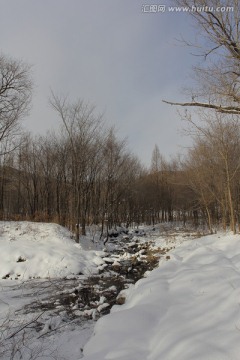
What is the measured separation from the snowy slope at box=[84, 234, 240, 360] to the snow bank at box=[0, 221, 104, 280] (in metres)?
6.40

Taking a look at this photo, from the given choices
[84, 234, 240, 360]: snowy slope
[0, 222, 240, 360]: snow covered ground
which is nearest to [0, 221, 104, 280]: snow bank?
[0, 222, 240, 360]: snow covered ground

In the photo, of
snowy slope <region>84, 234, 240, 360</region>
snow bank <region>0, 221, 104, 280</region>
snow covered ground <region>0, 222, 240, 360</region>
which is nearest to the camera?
snowy slope <region>84, 234, 240, 360</region>

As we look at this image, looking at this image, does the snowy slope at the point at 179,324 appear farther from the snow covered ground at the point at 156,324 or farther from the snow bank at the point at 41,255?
the snow bank at the point at 41,255

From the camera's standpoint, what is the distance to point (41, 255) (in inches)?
567

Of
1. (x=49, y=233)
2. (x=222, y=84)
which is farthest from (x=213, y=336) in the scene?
(x=49, y=233)

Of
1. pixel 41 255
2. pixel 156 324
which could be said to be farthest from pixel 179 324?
pixel 41 255

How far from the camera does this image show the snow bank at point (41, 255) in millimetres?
13148

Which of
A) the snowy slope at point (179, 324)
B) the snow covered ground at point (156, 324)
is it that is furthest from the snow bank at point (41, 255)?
the snowy slope at point (179, 324)

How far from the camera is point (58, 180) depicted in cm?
3338

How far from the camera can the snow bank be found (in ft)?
43.1

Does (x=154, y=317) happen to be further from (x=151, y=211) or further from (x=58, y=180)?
(x=151, y=211)

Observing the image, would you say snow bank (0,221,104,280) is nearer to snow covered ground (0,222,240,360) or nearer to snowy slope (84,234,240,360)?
snow covered ground (0,222,240,360)

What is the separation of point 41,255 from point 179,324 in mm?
10602

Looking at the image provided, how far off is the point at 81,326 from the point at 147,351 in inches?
108
